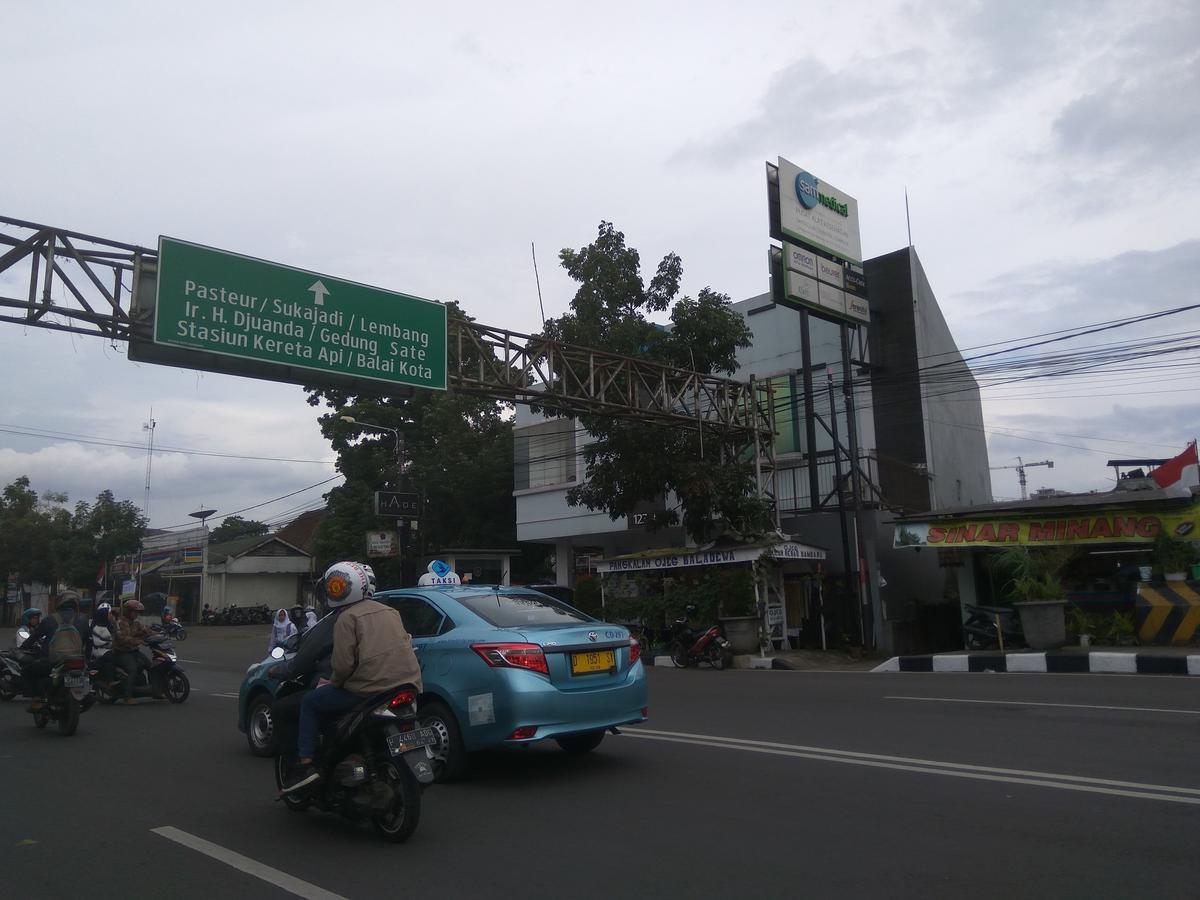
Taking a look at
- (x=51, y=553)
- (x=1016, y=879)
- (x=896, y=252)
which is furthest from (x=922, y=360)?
(x=51, y=553)

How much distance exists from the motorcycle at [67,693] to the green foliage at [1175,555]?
671 inches

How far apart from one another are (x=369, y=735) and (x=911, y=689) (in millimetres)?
9149

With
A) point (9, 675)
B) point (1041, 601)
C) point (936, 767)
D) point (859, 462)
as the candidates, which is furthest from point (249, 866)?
point (859, 462)

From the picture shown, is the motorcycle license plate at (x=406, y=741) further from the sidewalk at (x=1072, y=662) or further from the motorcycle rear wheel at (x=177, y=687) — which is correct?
the sidewalk at (x=1072, y=662)

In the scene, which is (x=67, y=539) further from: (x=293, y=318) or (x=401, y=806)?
(x=401, y=806)

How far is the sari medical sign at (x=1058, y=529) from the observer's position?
16750 mm

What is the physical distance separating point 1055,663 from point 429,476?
2537 centimetres

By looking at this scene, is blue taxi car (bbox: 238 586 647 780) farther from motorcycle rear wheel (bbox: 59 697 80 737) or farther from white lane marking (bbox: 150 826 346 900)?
motorcycle rear wheel (bbox: 59 697 80 737)

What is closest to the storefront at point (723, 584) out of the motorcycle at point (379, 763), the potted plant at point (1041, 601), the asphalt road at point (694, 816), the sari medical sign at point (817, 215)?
the potted plant at point (1041, 601)

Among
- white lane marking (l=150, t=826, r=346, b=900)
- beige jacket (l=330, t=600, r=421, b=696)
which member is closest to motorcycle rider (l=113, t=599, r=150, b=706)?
white lane marking (l=150, t=826, r=346, b=900)

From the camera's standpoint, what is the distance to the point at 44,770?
7.82m

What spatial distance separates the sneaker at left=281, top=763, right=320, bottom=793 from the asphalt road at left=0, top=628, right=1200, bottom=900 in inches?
11.7

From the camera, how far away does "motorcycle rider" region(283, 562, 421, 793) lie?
524cm

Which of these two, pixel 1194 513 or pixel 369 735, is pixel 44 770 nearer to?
pixel 369 735
